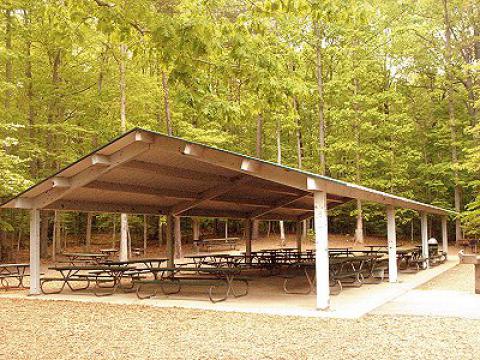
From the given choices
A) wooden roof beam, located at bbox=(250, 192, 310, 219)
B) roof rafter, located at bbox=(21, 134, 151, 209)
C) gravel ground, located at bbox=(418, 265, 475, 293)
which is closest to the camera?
roof rafter, located at bbox=(21, 134, 151, 209)

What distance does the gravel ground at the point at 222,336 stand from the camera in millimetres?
5215

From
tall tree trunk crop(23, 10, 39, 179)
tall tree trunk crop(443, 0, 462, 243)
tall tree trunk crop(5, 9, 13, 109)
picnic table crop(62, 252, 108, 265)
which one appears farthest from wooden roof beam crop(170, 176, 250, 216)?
tall tree trunk crop(443, 0, 462, 243)

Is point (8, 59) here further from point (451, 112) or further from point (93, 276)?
point (451, 112)

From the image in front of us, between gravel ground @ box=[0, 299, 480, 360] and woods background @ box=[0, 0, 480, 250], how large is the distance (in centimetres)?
263

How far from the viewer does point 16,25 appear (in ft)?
56.0

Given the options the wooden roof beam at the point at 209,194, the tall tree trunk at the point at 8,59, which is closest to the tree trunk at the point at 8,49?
the tall tree trunk at the point at 8,59

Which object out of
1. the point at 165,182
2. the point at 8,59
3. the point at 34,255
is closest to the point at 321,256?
the point at 165,182

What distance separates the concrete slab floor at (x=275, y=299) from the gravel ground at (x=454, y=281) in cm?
34

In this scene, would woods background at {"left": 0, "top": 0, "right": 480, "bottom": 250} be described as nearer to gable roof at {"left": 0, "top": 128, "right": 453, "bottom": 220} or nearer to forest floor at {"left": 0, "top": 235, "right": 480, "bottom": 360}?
gable roof at {"left": 0, "top": 128, "right": 453, "bottom": 220}

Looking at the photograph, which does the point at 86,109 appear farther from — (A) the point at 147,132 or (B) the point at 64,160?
(A) the point at 147,132

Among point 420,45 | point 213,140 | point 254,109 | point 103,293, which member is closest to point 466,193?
point 420,45

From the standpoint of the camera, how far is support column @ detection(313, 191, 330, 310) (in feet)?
25.5

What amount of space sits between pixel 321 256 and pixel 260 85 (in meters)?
3.46

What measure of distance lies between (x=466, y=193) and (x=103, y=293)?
22.9 m
